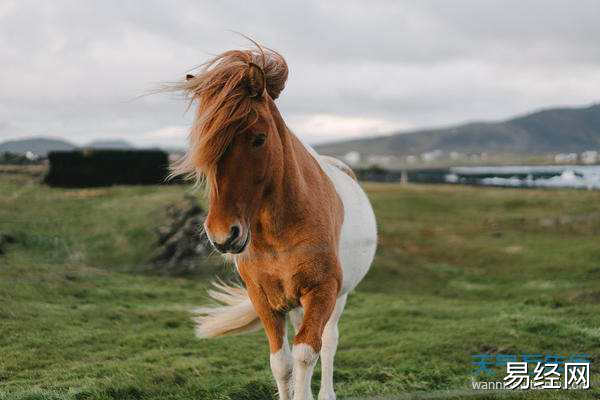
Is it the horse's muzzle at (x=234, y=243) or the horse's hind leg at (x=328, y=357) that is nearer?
the horse's muzzle at (x=234, y=243)

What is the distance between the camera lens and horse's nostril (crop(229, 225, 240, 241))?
3.48 meters

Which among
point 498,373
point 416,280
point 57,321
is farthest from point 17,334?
point 416,280

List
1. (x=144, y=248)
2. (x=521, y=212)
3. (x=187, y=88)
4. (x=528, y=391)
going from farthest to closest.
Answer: (x=521, y=212), (x=144, y=248), (x=528, y=391), (x=187, y=88)

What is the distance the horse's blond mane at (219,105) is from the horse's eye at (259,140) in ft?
0.33

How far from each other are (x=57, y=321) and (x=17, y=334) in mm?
1158

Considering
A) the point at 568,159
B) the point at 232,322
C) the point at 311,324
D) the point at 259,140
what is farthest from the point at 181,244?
the point at 568,159

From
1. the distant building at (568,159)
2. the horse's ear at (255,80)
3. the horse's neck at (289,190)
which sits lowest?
the horse's neck at (289,190)

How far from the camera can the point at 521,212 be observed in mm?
38250

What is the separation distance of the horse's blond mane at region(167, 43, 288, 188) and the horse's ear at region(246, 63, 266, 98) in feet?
0.08

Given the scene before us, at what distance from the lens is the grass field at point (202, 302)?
6.80 metres

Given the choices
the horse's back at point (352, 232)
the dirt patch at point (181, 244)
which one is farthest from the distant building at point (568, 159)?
the horse's back at point (352, 232)

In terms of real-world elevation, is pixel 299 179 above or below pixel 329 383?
above

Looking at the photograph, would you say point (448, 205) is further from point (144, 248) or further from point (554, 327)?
point (554, 327)

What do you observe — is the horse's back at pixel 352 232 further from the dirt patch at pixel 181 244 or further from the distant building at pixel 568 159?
the distant building at pixel 568 159
